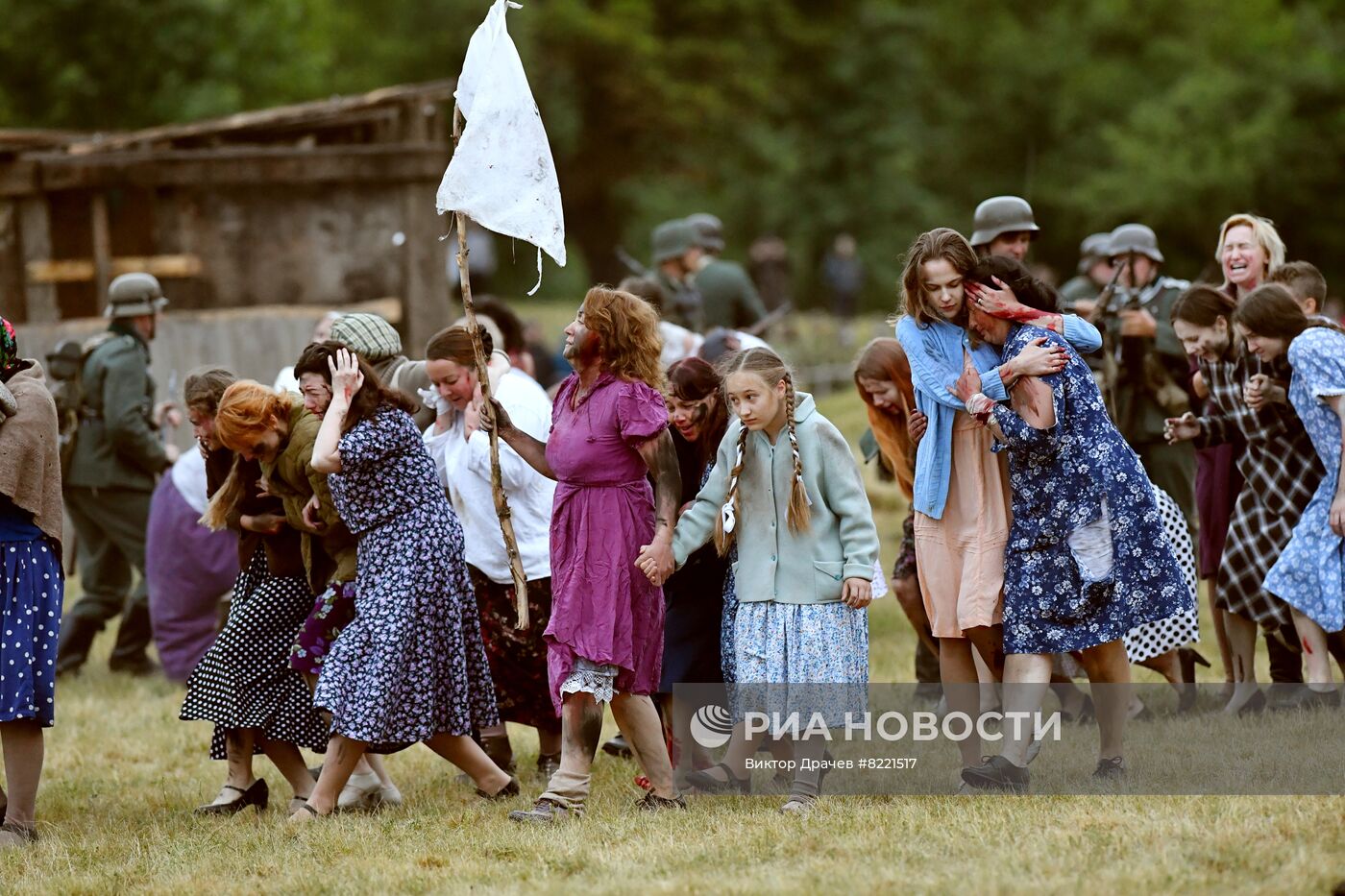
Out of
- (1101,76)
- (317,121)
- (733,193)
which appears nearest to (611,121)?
(733,193)

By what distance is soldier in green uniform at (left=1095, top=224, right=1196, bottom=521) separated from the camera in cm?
845

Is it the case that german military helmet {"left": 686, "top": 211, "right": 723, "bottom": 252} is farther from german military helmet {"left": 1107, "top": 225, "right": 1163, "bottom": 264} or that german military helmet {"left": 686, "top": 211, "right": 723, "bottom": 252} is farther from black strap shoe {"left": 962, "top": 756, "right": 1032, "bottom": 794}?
black strap shoe {"left": 962, "top": 756, "right": 1032, "bottom": 794}

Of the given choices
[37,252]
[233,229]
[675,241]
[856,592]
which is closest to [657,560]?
[856,592]

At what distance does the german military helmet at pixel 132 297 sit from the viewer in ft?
32.1

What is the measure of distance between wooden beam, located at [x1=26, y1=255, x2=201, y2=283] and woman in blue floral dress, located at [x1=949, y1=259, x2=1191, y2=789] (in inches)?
334

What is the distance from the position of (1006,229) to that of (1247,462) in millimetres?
1430

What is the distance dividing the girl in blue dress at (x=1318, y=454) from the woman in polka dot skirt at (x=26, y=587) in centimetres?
467

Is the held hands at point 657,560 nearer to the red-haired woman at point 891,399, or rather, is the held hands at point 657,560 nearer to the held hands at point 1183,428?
the red-haired woman at point 891,399

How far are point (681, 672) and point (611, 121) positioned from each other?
30.4 m

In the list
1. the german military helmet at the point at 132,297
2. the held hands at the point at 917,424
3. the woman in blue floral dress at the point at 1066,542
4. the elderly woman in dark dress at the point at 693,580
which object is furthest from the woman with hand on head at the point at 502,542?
the german military helmet at the point at 132,297

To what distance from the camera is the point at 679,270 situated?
11.5 m

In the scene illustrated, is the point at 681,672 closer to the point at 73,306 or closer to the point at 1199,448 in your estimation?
the point at 1199,448

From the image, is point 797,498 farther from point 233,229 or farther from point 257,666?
point 233,229

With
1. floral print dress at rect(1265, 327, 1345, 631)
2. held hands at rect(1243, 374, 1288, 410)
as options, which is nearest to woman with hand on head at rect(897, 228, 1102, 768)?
floral print dress at rect(1265, 327, 1345, 631)
